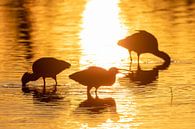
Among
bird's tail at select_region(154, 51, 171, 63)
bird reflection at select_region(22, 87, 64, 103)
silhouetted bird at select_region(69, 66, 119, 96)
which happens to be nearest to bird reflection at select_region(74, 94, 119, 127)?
silhouetted bird at select_region(69, 66, 119, 96)

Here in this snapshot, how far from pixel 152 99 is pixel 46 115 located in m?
2.11

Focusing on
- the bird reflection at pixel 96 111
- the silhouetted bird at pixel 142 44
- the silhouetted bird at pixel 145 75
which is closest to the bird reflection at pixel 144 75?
the silhouetted bird at pixel 145 75

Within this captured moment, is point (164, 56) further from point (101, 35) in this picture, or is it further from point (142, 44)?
point (101, 35)

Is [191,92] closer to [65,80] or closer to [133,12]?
[65,80]

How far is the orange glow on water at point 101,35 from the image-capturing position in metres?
21.7

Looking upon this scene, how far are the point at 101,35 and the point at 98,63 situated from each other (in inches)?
250

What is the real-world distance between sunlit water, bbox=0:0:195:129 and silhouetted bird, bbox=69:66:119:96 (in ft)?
0.68

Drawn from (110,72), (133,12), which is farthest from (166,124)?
(133,12)

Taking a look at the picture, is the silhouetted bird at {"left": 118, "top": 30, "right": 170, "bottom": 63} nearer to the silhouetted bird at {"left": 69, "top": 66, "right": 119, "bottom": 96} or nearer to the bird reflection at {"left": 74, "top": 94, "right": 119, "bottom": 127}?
the silhouetted bird at {"left": 69, "top": 66, "right": 119, "bottom": 96}

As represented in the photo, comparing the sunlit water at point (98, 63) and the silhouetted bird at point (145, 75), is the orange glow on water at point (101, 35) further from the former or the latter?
the silhouetted bird at point (145, 75)

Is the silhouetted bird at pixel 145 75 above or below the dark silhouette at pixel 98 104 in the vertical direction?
below

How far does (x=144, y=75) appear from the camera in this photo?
19578 millimetres

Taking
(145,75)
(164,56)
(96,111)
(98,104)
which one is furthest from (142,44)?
(96,111)

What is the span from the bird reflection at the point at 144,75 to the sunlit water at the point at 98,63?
20 millimetres
